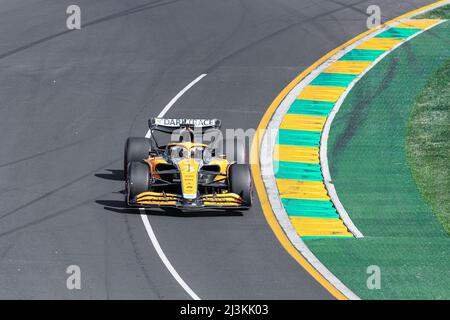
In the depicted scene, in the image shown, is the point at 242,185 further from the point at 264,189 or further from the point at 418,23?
the point at 418,23

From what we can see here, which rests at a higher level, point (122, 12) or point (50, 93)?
point (122, 12)

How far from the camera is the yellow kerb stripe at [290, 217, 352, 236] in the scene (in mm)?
25562

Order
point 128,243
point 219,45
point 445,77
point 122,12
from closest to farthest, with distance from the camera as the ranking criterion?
point 128,243, point 445,77, point 219,45, point 122,12

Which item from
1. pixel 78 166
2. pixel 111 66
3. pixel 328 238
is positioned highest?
Answer: pixel 111 66

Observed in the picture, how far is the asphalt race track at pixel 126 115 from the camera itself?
22.9 m

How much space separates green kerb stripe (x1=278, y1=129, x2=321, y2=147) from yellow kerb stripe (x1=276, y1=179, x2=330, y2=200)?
2568 mm

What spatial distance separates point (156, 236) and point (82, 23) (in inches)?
692

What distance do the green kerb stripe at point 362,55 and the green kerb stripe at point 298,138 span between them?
6905 mm

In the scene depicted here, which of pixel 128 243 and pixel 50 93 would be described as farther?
pixel 50 93

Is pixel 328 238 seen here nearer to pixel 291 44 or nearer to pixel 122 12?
pixel 291 44

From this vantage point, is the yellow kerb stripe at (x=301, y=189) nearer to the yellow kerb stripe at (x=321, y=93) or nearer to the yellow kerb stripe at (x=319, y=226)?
the yellow kerb stripe at (x=319, y=226)

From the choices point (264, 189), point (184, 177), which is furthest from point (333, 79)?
point (184, 177)

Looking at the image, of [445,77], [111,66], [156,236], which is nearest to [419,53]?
[445,77]

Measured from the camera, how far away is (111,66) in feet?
120
